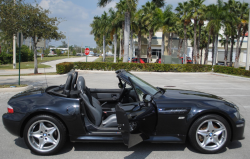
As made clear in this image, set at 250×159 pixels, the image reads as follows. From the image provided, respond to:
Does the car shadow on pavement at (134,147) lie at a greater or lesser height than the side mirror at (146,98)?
lesser

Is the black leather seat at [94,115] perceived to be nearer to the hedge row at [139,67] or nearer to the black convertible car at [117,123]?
the black convertible car at [117,123]

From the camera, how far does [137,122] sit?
3.31 meters

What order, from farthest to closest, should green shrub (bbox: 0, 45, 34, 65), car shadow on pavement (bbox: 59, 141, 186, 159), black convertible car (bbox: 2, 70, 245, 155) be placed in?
1. green shrub (bbox: 0, 45, 34, 65)
2. car shadow on pavement (bbox: 59, 141, 186, 159)
3. black convertible car (bbox: 2, 70, 245, 155)

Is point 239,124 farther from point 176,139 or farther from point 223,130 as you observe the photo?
point 176,139

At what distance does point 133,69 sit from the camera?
24.0 m

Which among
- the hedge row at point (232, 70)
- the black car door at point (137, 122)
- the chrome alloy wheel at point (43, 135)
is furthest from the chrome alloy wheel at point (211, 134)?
the hedge row at point (232, 70)

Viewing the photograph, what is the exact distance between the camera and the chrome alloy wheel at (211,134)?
362 cm

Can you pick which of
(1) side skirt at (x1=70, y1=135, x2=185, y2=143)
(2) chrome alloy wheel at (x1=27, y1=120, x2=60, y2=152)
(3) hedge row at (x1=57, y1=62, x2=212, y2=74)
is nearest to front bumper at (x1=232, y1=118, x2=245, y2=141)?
(1) side skirt at (x1=70, y1=135, x2=185, y2=143)

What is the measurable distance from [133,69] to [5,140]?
20.0m

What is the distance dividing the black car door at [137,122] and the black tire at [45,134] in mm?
1023

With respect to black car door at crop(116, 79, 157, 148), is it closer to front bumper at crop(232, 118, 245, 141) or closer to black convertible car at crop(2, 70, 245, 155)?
black convertible car at crop(2, 70, 245, 155)

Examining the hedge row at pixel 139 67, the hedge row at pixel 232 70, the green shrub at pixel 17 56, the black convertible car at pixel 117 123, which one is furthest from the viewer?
the green shrub at pixel 17 56

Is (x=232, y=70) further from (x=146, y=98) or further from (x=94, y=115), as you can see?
(x=94, y=115)

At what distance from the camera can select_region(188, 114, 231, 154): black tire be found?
11.8 feet
